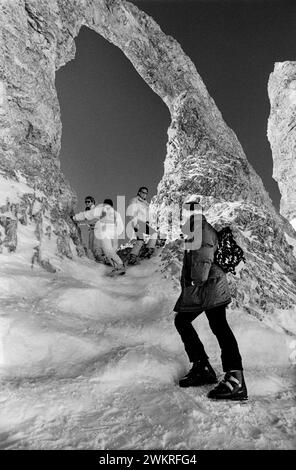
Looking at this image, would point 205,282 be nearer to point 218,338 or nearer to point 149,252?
point 218,338

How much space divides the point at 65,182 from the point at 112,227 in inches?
173

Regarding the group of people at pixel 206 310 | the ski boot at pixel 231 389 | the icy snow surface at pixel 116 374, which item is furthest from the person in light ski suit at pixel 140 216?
the ski boot at pixel 231 389

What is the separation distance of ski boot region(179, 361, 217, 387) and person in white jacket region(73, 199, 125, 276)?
6082mm

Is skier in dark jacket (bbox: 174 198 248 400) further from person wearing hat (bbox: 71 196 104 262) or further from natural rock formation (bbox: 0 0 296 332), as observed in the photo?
person wearing hat (bbox: 71 196 104 262)

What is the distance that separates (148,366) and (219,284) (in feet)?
5.32

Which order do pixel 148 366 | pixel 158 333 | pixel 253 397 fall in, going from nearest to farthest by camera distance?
pixel 253 397 → pixel 148 366 → pixel 158 333

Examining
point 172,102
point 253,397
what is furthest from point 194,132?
point 253,397

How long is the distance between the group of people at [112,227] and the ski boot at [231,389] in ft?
20.9

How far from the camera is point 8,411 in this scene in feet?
12.6

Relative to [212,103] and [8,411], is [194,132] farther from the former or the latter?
[8,411]

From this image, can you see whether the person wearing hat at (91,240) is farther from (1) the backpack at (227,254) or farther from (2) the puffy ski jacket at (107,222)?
(1) the backpack at (227,254)

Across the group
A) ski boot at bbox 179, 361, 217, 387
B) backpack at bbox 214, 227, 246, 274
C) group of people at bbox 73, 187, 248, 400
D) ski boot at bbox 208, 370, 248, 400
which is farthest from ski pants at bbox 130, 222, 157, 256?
ski boot at bbox 208, 370, 248, 400

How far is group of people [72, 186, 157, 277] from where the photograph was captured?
37.2 ft

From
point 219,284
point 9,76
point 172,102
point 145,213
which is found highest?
point 172,102
